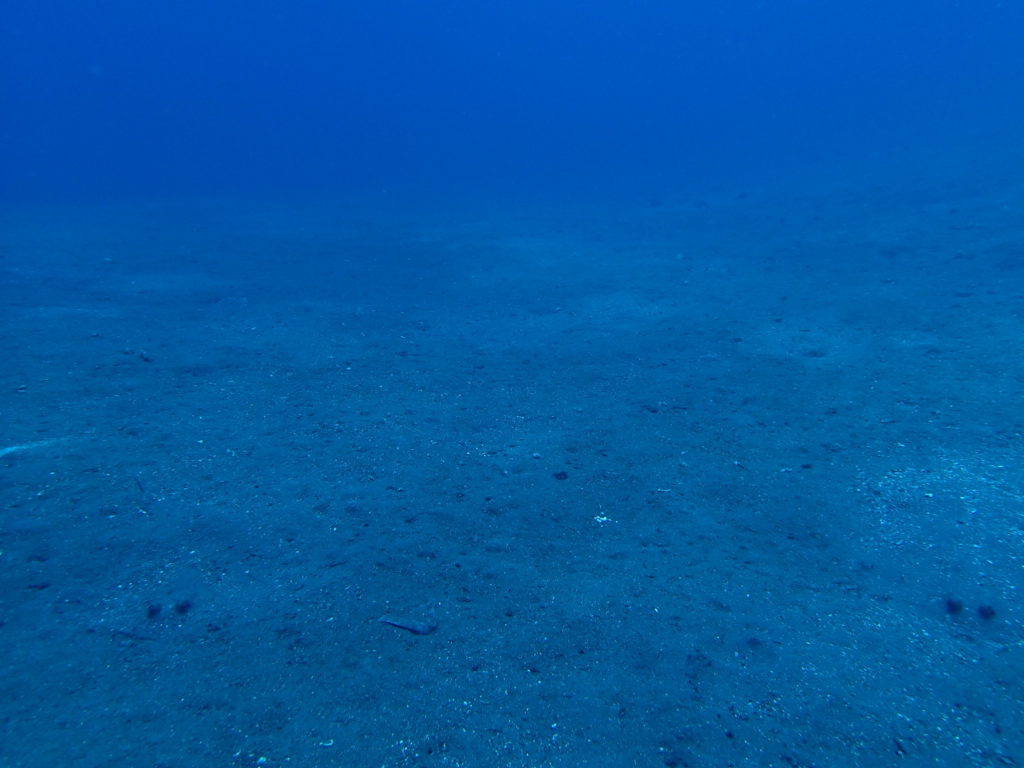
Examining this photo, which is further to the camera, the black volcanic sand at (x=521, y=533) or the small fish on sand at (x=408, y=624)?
the small fish on sand at (x=408, y=624)

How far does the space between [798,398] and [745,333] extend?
194 cm

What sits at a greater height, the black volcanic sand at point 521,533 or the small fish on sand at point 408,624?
the black volcanic sand at point 521,533

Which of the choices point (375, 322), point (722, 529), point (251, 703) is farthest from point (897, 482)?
point (375, 322)

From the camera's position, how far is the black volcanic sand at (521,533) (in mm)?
2998

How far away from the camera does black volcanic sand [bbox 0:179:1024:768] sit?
118 inches

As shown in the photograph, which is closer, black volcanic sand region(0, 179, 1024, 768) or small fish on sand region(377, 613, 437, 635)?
black volcanic sand region(0, 179, 1024, 768)

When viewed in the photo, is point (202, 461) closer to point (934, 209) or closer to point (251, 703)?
point (251, 703)

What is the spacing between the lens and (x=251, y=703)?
3.09 meters

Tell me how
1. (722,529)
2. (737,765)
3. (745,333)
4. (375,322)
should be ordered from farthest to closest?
(375,322) → (745,333) → (722,529) → (737,765)

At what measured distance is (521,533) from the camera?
4273mm

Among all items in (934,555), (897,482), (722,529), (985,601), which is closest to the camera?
(985,601)

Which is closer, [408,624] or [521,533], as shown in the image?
[408,624]

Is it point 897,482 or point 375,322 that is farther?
point 375,322

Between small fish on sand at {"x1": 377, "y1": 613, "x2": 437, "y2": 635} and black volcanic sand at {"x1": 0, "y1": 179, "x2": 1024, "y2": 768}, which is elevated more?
black volcanic sand at {"x1": 0, "y1": 179, "x2": 1024, "y2": 768}
